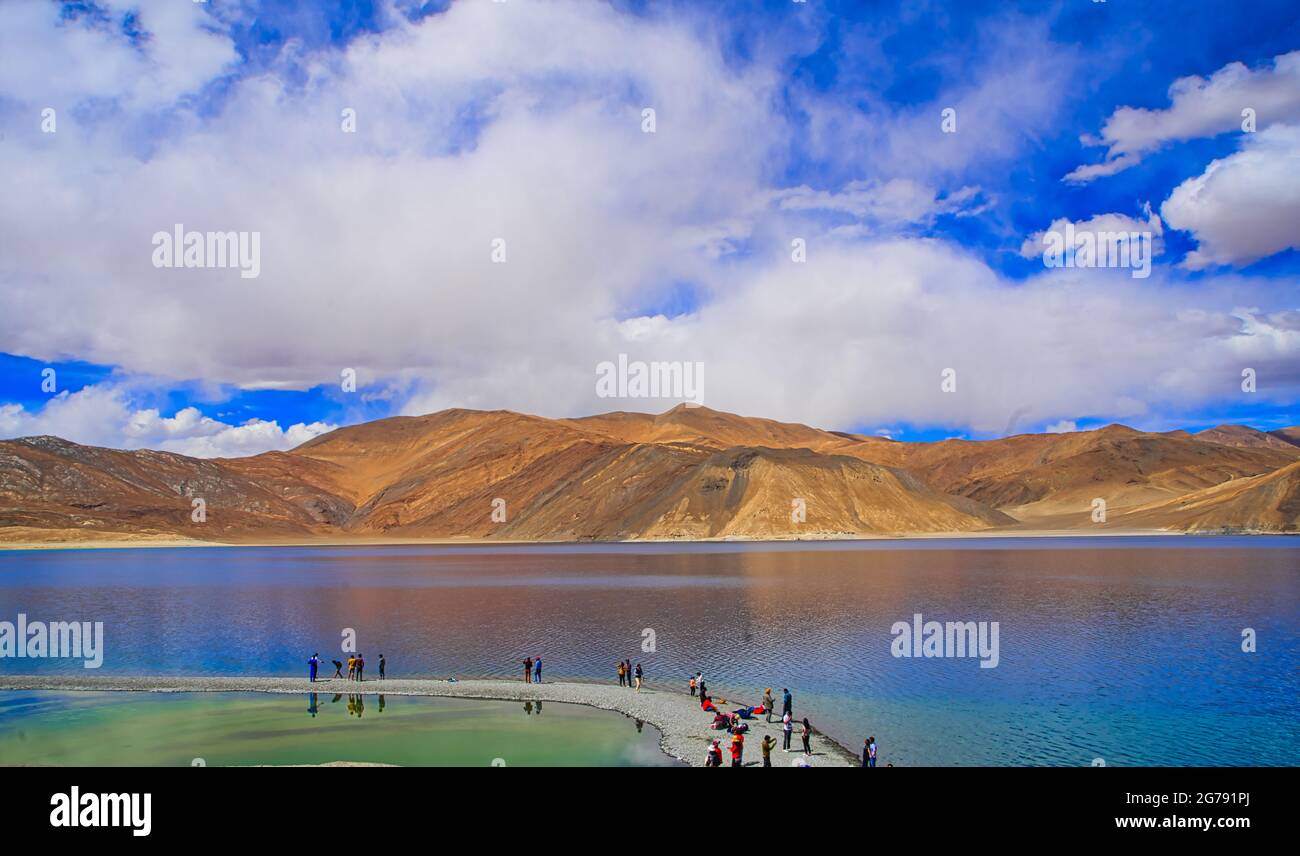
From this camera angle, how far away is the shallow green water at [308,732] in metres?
26.8

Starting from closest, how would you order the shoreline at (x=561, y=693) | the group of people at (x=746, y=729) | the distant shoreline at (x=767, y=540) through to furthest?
the group of people at (x=746, y=729) < the shoreline at (x=561, y=693) < the distant shoreline at (x=767, y=540)

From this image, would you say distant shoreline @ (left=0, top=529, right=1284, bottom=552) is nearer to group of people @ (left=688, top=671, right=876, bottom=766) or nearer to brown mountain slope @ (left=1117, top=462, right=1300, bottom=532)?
brown mountain slope @ (left=1117, top=462, right=1300, bottom=532)

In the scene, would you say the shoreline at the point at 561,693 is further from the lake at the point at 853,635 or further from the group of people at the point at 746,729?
the lake at the point at 853,635

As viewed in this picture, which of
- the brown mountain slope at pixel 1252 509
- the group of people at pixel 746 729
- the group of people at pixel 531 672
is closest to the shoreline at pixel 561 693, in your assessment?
the group of people at pixel 746 729

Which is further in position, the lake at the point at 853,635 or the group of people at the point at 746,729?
the lake at the point at 853,635

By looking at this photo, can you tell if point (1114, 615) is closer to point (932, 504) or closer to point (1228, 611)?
point (1228, 611)

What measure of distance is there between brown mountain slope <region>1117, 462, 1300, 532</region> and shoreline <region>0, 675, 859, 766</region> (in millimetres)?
170112

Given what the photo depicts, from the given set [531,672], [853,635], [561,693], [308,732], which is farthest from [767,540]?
[308,732]

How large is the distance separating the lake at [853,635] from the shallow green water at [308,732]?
633 centimetres

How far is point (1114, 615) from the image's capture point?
54750mm

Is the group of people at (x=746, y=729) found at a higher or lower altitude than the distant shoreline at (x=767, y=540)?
higher

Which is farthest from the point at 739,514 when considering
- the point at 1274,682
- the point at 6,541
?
the point at 6,541
